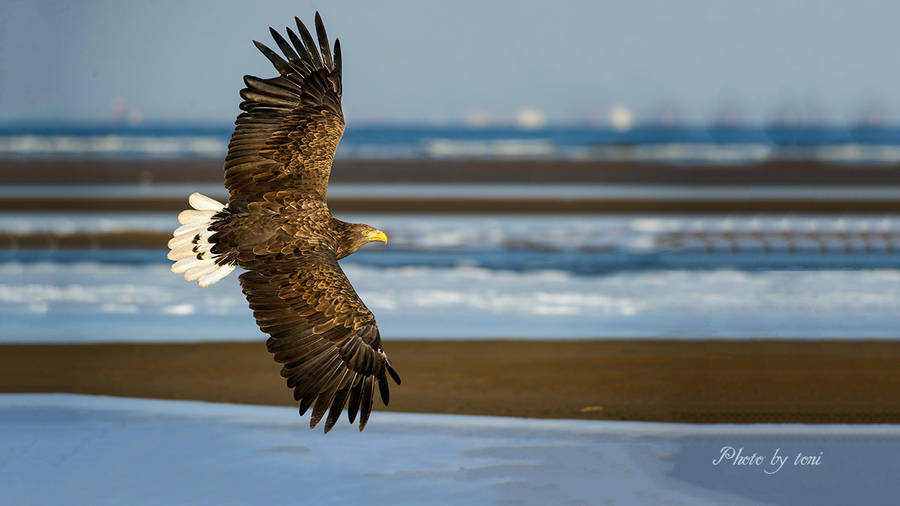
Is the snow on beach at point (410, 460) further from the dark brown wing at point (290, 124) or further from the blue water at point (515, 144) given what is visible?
the blue water at point (515, 144)

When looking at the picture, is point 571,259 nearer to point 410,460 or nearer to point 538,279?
point 538,279

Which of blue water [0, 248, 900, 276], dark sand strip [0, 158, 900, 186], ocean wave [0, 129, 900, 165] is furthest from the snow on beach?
ocean wave [0, 129, 900, 165]

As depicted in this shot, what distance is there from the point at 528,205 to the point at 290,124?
11.9 metres

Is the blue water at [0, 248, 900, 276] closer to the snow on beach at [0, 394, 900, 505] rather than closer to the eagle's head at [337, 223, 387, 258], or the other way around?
the snow on beach at [0, 394, 900, 505]

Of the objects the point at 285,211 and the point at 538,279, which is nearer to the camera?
the point at 285,211

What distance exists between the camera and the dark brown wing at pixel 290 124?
16.6ft

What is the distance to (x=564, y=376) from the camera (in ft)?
22.9

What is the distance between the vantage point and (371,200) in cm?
1766

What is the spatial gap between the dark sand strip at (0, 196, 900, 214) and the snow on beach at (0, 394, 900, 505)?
1027 centimetres

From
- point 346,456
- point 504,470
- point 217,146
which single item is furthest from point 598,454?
point 217,146

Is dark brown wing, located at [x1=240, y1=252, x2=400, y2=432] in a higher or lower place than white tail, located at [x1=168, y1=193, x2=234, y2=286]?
lower

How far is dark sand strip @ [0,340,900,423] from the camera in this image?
20.6 feet

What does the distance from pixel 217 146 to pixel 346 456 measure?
28118mm

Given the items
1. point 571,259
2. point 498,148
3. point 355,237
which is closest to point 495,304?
point 571,259
